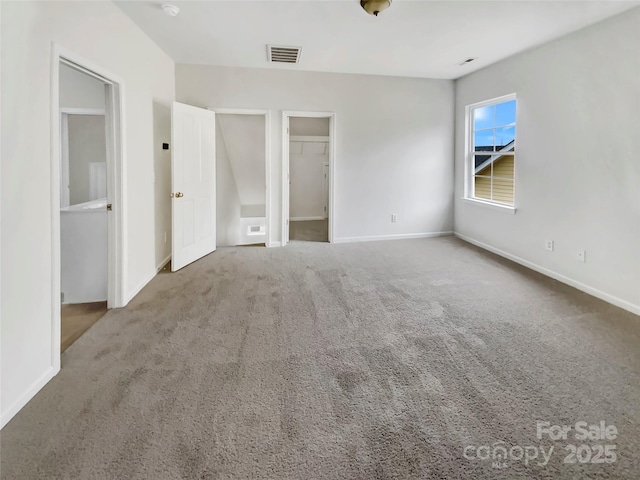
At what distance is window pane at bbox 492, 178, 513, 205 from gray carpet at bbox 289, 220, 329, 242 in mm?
2603

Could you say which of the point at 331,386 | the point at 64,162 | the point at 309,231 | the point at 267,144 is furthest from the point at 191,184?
the point at 331,386

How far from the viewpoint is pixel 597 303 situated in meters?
3.27

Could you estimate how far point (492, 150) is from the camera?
5117mm

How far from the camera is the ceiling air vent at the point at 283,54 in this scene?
4.19m

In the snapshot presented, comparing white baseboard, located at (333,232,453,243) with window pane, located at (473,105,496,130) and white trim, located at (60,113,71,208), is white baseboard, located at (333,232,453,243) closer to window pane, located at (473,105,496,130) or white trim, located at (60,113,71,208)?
window pane, located at (473,105,496,130)

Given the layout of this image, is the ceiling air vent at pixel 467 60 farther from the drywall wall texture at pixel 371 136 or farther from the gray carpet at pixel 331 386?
the gray carpet at pixel 331 386

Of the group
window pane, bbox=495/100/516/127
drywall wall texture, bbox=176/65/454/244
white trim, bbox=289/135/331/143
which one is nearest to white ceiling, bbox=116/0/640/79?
drywall wall texture, bbox=176/65/454/244

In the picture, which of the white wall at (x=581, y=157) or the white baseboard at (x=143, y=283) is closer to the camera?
the white wall at (x=581, y=157)

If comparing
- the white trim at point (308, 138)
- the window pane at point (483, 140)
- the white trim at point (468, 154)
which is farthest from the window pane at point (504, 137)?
the white trim at point (308, 138)

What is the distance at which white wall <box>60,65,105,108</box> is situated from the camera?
3.93m

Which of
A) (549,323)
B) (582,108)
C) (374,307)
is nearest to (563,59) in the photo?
(582,108)

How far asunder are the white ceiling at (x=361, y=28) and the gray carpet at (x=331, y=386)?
2.55 metres

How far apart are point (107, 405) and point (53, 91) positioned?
70.9 inches

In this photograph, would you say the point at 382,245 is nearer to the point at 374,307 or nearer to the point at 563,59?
the point at 374,307
